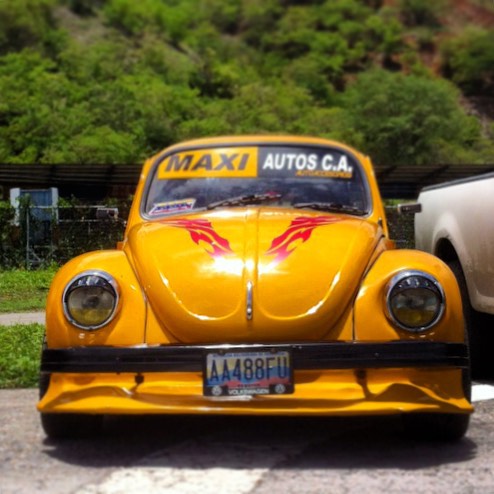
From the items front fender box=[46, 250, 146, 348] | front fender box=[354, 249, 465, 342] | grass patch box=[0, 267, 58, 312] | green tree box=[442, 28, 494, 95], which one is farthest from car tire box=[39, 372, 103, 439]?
green tree box=[442, 28, 494, 95]

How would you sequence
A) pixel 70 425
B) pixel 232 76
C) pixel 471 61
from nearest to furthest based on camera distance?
pixel 70 425 → pixel 232 76 → pixel 471 61

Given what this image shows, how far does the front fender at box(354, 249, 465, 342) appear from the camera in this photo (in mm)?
5039

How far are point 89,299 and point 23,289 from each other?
37.9 ft

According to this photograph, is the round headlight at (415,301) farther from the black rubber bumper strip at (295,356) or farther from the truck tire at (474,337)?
the truck tire at (474,337)

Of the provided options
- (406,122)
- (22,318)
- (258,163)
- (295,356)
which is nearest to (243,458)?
(295,356)

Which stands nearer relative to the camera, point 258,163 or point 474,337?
point 258,163

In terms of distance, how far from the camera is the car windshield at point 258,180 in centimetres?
643

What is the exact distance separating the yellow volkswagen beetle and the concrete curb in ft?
19.1

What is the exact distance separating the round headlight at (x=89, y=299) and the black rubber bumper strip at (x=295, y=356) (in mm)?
217

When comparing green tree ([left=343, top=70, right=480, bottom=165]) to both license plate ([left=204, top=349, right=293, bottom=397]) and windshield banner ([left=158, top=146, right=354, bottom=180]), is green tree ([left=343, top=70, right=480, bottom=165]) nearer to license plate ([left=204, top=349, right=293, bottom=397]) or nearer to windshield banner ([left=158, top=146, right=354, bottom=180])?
windshield banner ([left=158, top=146, right=354, bottom=180])

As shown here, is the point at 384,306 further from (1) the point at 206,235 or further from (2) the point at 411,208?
(2) the point at 411,208

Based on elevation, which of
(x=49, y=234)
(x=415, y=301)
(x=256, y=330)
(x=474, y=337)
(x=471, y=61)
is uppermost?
(x=471, y=61)

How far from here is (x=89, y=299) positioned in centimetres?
517

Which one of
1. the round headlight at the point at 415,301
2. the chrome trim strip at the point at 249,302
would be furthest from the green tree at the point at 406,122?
the chrome trim strip at the point at 249,302
